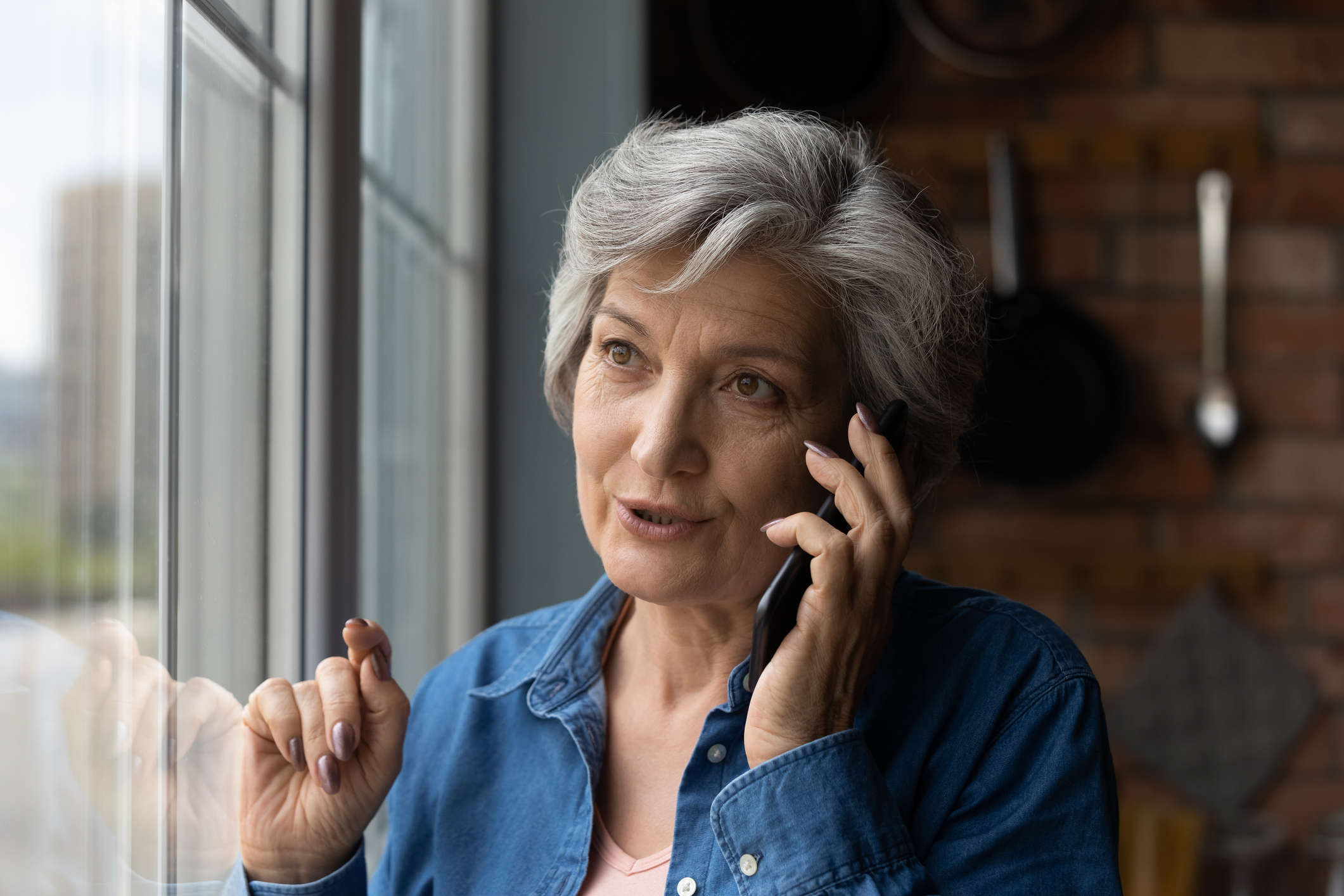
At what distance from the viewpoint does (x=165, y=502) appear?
710mm

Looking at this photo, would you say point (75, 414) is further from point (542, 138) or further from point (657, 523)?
point (542, 138)

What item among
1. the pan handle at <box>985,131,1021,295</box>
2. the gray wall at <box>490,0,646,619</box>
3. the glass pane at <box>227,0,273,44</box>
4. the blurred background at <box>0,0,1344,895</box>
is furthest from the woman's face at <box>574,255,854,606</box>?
the pan handle at <box>985,131,1021,295</box>

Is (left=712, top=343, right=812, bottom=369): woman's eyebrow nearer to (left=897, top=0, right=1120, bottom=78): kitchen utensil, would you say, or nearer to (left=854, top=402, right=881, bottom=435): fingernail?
(left=854, top=402, right=881, bottom=435): fingernail

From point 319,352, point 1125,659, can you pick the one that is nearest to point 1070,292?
point 1125,659

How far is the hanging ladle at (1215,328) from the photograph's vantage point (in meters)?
2.27

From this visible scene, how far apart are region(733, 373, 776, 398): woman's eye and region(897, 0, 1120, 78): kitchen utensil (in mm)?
1671

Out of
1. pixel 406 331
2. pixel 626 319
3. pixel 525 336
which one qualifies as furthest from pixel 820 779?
pixel 525 336

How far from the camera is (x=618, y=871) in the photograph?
2.95 feet

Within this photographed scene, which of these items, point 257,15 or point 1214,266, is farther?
point 1214,266

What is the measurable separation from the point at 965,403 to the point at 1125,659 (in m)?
1.59

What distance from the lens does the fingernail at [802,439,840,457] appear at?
0.87 metres

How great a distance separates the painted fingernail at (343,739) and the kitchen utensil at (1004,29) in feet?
6.43

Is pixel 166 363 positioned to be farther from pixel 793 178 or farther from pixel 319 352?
pixel 793 178

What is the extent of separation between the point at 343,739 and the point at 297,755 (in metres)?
0.05
